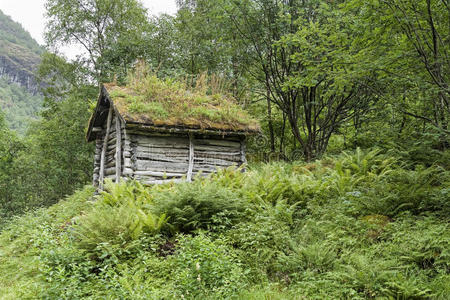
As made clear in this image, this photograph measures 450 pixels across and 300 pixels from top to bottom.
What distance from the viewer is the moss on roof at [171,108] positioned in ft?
34.3

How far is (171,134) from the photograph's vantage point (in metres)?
11.0

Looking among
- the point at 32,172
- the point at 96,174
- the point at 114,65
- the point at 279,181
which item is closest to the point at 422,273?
the point at 279,181

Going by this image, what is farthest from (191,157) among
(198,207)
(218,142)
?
(198,207)

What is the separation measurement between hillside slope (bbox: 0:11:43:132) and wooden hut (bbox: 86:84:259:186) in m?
61.6

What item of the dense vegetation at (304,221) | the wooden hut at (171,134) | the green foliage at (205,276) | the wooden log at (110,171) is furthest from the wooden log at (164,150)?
the green foliage at (205,276)

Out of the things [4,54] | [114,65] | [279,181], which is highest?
[4,54]

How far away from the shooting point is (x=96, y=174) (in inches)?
557

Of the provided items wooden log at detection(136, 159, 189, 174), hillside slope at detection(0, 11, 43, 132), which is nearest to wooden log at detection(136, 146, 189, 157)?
wooden log at detection(136, 159, 189, 174)

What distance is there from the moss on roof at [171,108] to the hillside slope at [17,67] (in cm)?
6126

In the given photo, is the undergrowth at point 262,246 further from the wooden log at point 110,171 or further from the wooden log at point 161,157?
the wooden log at point 110,171

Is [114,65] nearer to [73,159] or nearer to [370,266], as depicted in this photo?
[73,159]

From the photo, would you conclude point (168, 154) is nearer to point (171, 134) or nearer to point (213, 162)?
point (171, 134)

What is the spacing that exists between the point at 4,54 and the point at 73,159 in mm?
94421

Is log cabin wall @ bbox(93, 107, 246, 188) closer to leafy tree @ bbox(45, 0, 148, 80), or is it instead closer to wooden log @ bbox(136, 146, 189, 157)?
wooden log @ bbox(136, 146, 189, 157)
